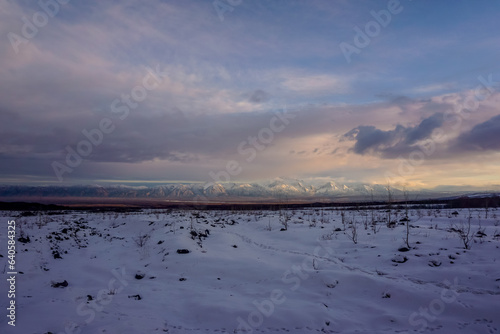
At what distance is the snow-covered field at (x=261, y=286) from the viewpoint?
5500mm

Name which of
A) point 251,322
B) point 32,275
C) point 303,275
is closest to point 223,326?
point 251,322

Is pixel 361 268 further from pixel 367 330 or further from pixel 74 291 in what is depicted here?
pixel 74 291
